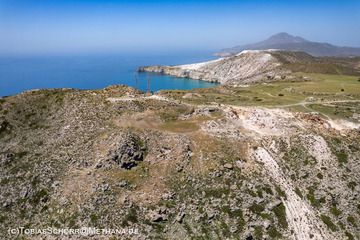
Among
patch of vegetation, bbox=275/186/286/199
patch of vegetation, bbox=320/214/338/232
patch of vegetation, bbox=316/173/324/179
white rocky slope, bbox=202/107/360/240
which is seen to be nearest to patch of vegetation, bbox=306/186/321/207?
white rocky slope, bbox=202/107/360/240

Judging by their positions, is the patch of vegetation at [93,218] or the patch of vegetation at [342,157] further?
the patch of vegetation at [342,157]

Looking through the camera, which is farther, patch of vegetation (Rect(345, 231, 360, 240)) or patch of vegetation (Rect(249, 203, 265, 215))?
patch of vegetation (Rect(249, 203, 265, 215))

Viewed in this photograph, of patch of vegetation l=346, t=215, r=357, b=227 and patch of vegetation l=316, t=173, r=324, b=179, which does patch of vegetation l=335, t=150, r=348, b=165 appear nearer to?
patch of vegetation l=316, t=173, r=324, b=179

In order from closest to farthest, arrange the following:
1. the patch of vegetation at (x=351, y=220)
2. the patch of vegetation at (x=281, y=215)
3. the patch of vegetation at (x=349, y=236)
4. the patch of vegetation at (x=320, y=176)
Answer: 1. the patch of vegetation at (x=349, y=236)
2. the patch of vegetation at (x=281, y=215)
3. the patch of vegetation at (x=351, y=220)
4. the patch of vegetation at (x=320, y=176)

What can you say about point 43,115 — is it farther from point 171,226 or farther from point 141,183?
point 171,226

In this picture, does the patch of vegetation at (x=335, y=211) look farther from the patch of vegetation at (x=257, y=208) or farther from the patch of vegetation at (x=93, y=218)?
the patch of vegetation at (x=93, y=218)

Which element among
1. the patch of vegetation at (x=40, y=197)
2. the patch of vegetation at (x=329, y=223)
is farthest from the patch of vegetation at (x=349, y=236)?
the patch of vegetation at (x=40, y=197)

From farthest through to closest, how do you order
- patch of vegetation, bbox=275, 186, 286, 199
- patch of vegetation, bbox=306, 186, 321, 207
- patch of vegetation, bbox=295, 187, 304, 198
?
patch of vegetation, bbox=295, 187, 304, 198
patch of vegetation, bbox=275, 186, 286, 199
patch of vegetation, bbox=306, 186, 321, 207
